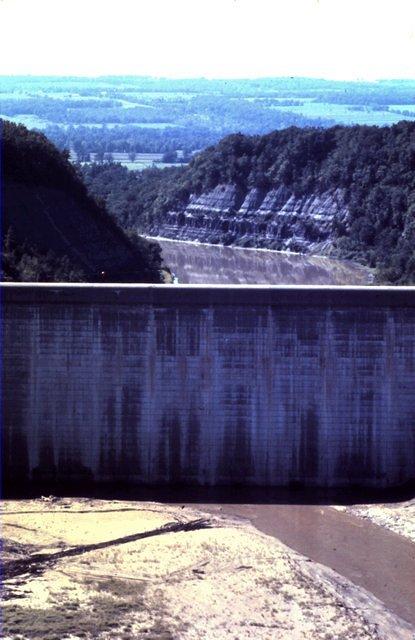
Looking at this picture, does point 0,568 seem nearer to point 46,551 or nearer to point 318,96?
point 46,551

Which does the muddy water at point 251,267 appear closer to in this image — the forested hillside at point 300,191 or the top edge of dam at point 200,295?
the forested hillside at point 300,191

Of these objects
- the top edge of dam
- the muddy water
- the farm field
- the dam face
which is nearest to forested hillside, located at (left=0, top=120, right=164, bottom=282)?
the top edge of dam

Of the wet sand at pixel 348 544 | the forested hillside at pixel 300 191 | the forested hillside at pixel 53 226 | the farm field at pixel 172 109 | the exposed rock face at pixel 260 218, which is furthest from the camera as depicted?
the farm field at pixel 172 109

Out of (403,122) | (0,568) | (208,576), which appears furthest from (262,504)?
(403,122)

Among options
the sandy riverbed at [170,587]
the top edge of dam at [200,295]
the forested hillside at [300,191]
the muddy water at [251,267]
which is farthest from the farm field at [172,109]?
the sandy riverbed at [170,587]

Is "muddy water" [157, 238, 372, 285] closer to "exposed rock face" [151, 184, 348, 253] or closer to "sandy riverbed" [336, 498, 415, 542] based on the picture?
"exposed rock face" [151, 184, 348, 253]
